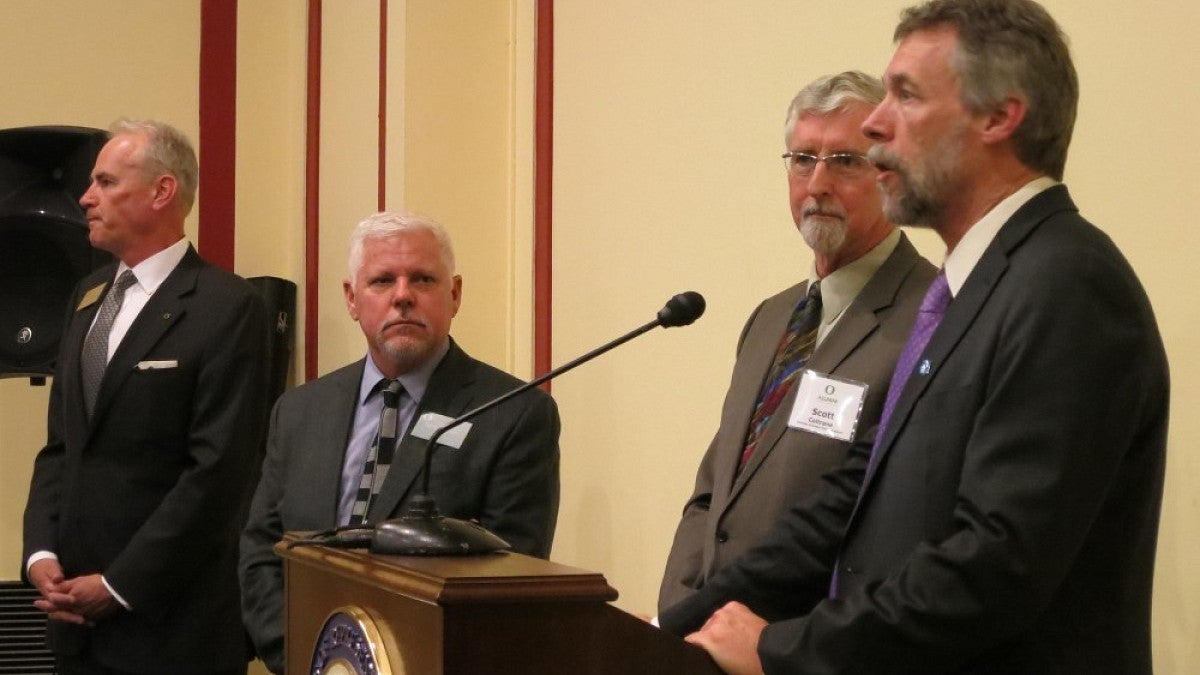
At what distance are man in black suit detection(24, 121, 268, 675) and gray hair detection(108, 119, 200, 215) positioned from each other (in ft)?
0.27

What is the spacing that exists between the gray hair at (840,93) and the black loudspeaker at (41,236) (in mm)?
2962

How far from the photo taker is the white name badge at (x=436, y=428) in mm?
2875

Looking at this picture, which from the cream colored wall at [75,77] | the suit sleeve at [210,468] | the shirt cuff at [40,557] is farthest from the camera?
the cream colored wall at [75,77]

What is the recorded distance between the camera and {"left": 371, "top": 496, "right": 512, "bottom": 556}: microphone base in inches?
69.5

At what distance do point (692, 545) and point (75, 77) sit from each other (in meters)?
3.78

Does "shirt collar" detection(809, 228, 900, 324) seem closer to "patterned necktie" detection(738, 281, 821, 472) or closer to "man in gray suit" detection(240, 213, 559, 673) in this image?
"patterned necktie" detection(738, 281, 821, 472)

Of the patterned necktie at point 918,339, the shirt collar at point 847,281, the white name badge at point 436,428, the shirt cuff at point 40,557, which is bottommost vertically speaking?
the shirt cuff at point 40,557

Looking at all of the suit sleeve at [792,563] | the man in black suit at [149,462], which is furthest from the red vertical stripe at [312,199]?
the suit sleeve at [792,563]

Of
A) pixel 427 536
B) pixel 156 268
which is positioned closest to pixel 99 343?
pixel 156 268

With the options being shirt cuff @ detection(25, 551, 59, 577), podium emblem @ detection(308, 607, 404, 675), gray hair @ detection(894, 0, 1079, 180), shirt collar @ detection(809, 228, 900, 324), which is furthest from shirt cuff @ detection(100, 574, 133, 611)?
gray hair @ detection(894, 0, 1079, 180)

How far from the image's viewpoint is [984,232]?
1830 mm

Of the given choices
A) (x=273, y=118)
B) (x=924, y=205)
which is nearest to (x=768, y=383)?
(x=924, y=205)

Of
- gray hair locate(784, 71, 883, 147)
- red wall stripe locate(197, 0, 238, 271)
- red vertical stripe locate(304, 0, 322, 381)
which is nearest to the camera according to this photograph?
gray hair locate(784, 71, 883, 147)

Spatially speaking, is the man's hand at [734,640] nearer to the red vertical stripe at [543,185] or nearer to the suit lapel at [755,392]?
the suit lapel at [755,392]
